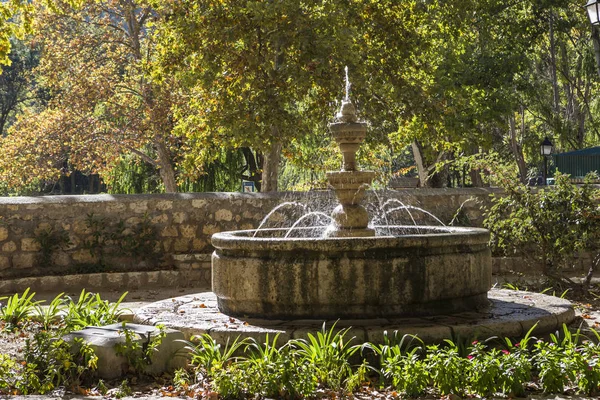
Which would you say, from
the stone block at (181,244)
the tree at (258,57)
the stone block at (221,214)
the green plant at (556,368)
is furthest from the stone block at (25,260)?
the green plant at (556,368)

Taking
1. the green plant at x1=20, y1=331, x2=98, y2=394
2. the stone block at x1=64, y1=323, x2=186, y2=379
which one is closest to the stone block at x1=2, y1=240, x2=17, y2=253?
the stone block at x1=64, y1=323, x2=186, y2=379

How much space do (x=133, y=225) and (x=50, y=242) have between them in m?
1.15

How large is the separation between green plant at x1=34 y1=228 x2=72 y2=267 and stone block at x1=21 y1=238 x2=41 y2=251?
0.14 feet

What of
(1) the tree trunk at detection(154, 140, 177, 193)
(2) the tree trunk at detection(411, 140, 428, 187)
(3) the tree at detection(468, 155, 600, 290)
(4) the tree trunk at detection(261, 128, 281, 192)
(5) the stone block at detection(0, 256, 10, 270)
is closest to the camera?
(3) the tree at detection(468, 155, 600, 290)

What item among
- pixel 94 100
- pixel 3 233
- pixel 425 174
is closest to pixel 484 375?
pixel 3 233

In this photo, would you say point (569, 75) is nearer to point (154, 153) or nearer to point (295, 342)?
point (154, 153)

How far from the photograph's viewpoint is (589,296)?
891 centimetres

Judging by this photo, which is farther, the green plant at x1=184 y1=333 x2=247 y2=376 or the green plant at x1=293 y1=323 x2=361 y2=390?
the green plant at x1=184 y1=333 x2=247 y2=376

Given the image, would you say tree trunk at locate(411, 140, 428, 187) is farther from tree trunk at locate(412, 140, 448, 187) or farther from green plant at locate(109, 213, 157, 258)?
green plant at locate(109, 213, 157, 258)

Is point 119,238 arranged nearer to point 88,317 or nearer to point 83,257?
point 83,257

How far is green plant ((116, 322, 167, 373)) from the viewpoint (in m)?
5.56

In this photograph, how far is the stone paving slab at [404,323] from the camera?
19.4 ft

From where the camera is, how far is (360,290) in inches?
246

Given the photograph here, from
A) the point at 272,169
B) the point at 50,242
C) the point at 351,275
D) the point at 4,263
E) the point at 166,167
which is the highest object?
the point at 166,167
